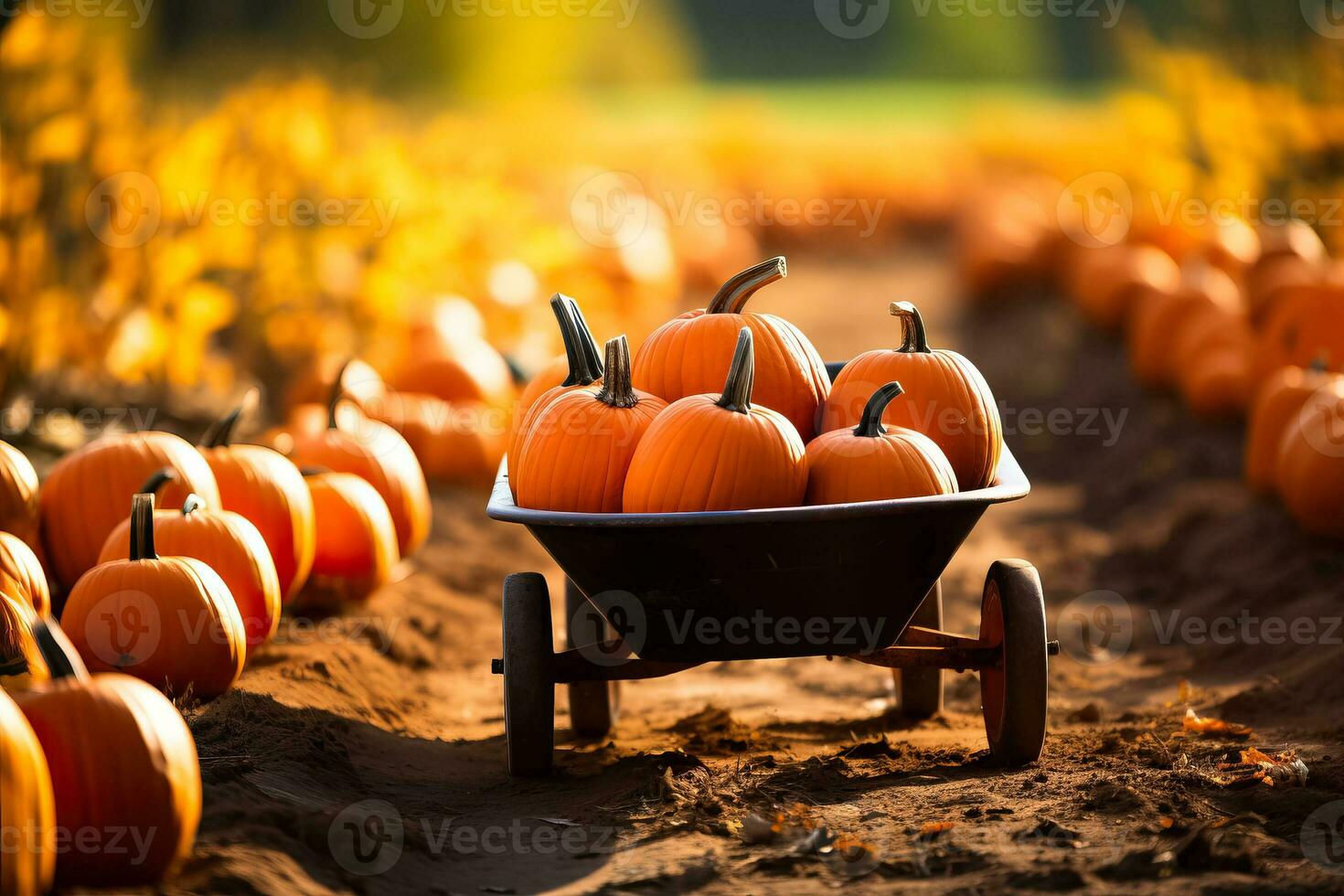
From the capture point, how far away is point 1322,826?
2.89 meters

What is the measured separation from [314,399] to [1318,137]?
231 inches

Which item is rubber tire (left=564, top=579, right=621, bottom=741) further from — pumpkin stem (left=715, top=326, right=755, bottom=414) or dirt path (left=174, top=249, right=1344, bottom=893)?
pumpkin stem (left=715, top=326, right=755, bottom=414)

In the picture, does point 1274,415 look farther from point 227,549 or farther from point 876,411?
point 227,549

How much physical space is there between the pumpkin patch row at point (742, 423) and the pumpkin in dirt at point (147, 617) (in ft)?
2.85

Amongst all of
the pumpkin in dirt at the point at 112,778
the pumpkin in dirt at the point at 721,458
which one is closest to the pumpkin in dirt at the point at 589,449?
the pumpkin in dirt at the point at 721,458

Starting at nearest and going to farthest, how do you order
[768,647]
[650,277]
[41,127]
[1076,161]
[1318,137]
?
[768,647]
[41,127]
[1318,137]
[650,277]
[1076,161]

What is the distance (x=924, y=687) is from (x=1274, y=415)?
2595 millimetres

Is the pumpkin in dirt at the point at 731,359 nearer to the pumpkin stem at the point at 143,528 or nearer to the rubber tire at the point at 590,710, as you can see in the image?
the rubber tire at the point at 590,710

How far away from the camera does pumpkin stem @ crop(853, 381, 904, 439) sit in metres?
3.22

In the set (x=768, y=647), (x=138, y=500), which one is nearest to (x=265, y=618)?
(x=138, y=500)

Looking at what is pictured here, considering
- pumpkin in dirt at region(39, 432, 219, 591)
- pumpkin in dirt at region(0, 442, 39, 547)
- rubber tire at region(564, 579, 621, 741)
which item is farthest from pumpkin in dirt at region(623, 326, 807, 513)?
pumpkin in dirt at region(0, 442, 39, 547)

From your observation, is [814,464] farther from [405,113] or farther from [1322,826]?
[405,113]

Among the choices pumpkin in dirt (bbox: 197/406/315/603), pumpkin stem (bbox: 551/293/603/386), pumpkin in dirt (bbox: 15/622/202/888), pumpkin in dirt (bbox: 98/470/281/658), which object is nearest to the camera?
pumpkin in dirt (bbox: 15/622/202/888)

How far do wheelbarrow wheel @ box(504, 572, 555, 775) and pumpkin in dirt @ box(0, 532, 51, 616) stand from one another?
48.9 inches
